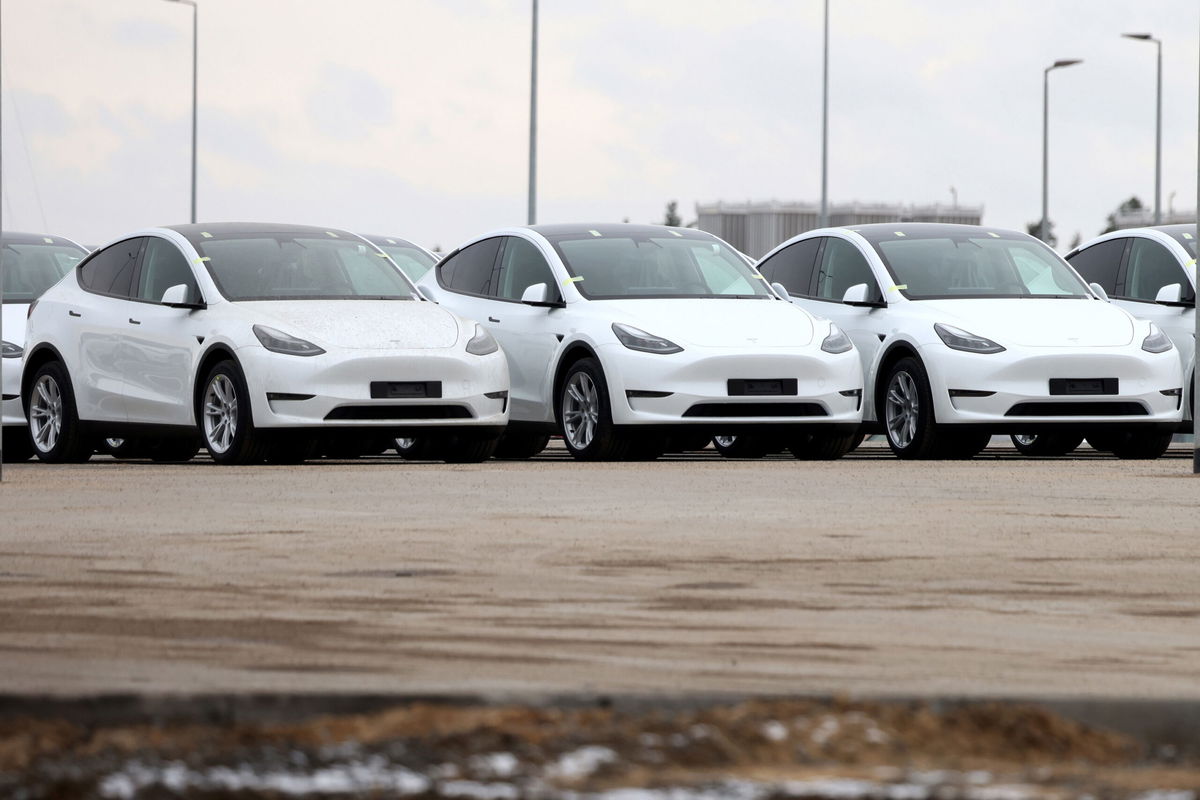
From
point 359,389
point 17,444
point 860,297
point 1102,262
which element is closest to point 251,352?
point 359,389

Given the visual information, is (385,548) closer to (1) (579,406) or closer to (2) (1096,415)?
(1) (579,406)

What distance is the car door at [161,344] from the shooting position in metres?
16.3

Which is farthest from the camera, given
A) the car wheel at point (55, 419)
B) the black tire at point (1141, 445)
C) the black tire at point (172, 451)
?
the black tire at point (1141, 445)

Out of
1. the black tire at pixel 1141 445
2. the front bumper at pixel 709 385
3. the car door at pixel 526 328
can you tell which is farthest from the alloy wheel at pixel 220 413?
the black tire at pixel 1141 445

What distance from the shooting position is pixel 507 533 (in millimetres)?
10617

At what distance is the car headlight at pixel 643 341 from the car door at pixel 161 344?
2.78 meters

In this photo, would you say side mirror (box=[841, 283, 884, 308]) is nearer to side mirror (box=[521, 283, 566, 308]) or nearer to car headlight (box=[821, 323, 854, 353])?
car headlight (box=[821, 323, 854, 353])

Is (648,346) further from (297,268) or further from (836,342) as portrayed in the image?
(297,268)

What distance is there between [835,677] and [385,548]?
3789 mm

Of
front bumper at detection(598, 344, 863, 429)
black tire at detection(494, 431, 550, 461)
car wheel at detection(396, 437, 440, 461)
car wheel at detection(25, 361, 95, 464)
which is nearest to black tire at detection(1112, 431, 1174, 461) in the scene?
front bumper at detection(598, 344, 863, 429)

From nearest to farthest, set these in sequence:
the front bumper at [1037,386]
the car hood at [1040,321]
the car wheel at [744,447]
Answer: the front bumper at [1037,386]
the car hood at [1040,321]
the car wheel at [744,447]

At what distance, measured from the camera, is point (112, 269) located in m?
17.6

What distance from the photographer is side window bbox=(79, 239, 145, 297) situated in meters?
17.4

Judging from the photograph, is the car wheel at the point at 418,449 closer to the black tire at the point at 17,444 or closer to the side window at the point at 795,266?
the black tire at the point at 17,444
